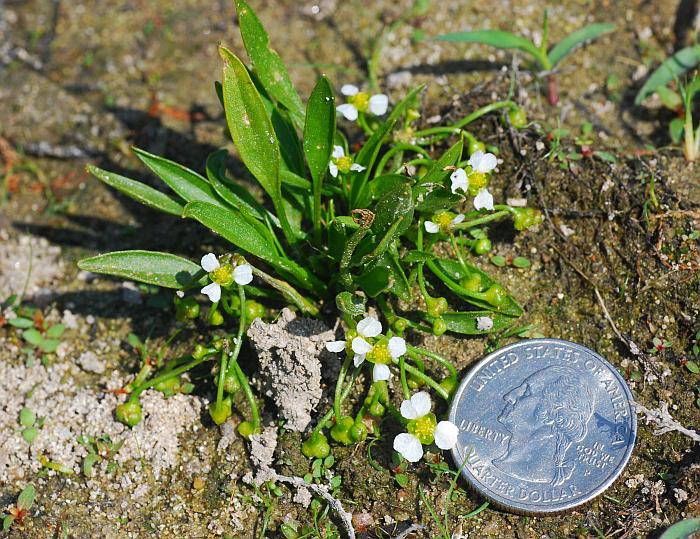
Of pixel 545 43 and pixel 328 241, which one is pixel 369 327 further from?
pixel 545 43

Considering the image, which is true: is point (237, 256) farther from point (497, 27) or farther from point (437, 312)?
point (497, 27)

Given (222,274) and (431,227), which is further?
(431,227)

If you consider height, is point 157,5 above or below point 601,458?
above

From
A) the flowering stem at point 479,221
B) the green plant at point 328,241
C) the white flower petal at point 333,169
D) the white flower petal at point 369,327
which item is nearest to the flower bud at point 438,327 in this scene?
the green plant at point 328,241

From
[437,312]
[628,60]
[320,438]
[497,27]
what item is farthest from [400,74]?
[320,438]

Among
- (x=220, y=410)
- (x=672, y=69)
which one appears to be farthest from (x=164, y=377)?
(x=672, y=69)

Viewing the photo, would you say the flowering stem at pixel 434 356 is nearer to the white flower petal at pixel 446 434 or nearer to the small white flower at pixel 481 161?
the white flower petal at pixel 446 434
